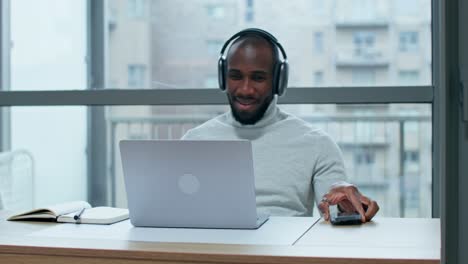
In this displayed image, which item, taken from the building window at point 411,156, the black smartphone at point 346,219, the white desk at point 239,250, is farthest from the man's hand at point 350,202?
the building window at point 411,156

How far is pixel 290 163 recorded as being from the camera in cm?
213

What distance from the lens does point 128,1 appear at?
132 inches

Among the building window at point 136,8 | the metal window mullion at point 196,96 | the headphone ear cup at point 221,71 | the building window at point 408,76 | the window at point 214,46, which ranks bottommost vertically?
the metal window mullion at point 196,96

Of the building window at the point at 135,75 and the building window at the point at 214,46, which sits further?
the building window at the point at 135,75

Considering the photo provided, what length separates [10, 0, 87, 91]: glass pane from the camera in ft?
10.7

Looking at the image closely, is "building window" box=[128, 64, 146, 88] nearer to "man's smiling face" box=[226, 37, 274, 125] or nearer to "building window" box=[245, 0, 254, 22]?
"building window" box=[245, 0, 254, 22]

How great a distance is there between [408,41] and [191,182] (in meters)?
2.01

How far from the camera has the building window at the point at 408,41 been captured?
10.4 ft

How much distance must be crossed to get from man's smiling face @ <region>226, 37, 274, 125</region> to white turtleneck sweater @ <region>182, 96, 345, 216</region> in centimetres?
4

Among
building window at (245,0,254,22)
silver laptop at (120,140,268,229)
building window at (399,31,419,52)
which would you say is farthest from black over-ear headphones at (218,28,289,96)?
building window at (399,31,419,52)

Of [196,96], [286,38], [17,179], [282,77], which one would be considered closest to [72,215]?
[282,77]

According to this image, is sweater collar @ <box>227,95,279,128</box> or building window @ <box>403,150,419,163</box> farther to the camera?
building window @ <box>403,150,419,163</box>

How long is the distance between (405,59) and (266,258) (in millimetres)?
2151

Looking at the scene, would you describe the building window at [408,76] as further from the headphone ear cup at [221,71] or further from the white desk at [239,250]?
the white desk at [239,250]
